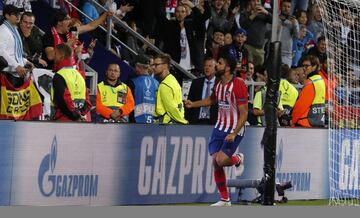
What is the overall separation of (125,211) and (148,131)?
3.74m

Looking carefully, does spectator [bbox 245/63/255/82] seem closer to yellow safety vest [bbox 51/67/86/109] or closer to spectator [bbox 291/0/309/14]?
spectator [bbox 291/0/309/14]

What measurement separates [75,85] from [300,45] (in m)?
9.58

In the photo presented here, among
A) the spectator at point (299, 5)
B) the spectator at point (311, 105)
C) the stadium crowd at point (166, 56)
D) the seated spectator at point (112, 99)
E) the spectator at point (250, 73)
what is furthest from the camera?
the spectator at point (299, 5)

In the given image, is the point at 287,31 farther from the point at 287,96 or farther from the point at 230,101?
the point at 230,101

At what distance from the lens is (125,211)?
12.8 m

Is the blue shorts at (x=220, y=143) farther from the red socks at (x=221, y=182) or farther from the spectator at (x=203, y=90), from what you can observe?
the spectator at (x=203, y=90)

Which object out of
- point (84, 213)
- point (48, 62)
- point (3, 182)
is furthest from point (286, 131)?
point (84, 213)

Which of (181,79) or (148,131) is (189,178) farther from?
(181,79)

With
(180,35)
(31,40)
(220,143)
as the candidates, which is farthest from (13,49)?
(180,35)

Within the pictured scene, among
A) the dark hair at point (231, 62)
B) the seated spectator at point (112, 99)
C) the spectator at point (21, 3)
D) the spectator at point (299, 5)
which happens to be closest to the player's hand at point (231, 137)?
the dark hair at point (231, 62)

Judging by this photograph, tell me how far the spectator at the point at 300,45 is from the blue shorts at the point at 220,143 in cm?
800

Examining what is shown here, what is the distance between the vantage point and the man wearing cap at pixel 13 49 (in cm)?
1631

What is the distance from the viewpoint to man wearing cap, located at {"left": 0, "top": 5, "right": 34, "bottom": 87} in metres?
16.3

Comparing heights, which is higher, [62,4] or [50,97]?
[62,4]
